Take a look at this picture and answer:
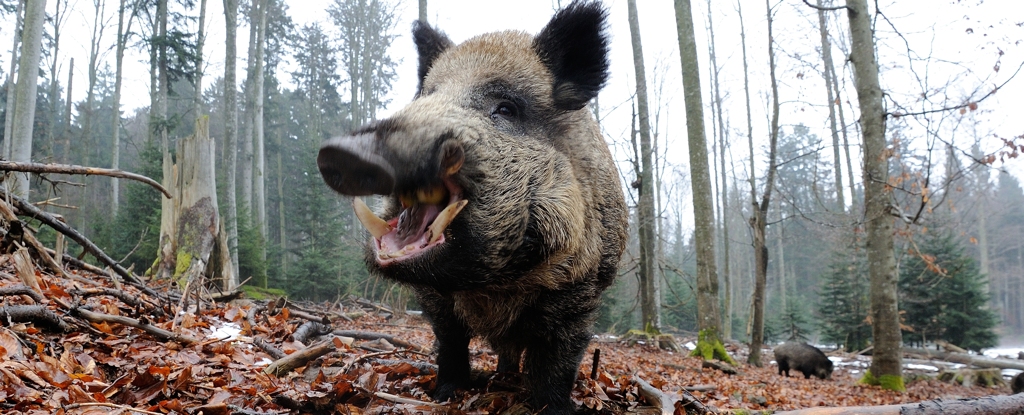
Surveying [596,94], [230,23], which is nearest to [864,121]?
[596,94]

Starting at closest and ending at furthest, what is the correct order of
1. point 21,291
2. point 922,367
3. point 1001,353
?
point 21,291 → point 922,367 → point 1001,353

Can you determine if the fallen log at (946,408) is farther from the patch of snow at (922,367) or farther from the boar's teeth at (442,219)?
the patch of snow at (922,367)

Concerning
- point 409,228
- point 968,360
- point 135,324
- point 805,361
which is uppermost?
point 409,228

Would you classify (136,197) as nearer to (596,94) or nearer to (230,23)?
(230,23)

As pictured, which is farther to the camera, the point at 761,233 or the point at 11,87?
the point at 11,87

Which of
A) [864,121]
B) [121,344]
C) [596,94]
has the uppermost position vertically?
[864,121]

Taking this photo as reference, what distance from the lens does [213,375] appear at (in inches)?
117

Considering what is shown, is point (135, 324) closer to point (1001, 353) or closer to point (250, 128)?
point (250, 128)

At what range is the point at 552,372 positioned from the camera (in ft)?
9.36

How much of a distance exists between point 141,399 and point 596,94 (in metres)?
2.60

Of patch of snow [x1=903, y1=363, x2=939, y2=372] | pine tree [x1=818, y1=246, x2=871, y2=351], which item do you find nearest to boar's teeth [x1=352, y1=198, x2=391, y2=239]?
patch of snow [x1=903, y1=363, x2=939, y2=372]

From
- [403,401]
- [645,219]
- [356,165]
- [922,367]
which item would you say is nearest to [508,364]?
[403,401]

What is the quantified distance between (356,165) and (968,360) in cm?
1709

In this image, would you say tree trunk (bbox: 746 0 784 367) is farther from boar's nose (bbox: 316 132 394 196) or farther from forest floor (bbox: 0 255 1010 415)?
boar's nose (bbox: 316 132 394 196)
